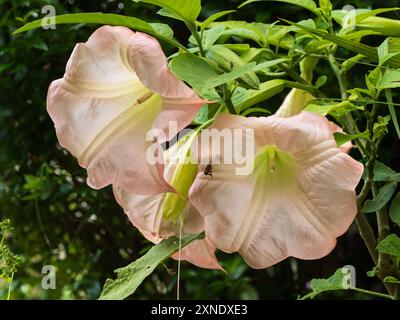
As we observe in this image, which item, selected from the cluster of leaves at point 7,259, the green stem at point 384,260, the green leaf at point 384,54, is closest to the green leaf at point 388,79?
the green leaf at point 384,54

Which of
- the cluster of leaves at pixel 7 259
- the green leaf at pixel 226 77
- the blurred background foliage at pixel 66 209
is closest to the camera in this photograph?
the green leaf at pixel 226 77

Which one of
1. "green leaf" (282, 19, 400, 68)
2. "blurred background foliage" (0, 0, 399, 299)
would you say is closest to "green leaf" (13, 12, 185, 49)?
"green leaf" (282, 19, 400, 68)

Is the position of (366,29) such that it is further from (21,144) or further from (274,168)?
(21,144)

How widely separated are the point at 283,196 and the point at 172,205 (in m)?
0.09

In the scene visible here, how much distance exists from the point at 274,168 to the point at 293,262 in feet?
3.16

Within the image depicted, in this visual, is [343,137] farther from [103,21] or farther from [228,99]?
[103,21]

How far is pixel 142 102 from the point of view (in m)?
0.61

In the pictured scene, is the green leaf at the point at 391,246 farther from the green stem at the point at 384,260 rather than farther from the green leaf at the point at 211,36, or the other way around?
the green leaf at the point at 211,36

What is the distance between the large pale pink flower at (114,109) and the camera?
1.74 ft

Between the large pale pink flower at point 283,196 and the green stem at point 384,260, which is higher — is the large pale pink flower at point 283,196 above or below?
above

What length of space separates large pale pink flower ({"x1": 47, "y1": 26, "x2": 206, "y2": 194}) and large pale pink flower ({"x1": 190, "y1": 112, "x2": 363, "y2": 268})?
4 cm

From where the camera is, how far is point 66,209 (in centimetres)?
152

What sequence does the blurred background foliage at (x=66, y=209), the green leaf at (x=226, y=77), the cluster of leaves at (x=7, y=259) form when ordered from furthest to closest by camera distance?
1. the blurred background foliage at (x=66, y=209)
2. the cluster of leaves at (x=7, y=259)
3. the green leaf at (x=226, y=77)

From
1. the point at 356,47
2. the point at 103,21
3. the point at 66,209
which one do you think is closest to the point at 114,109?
the point at 103,21
